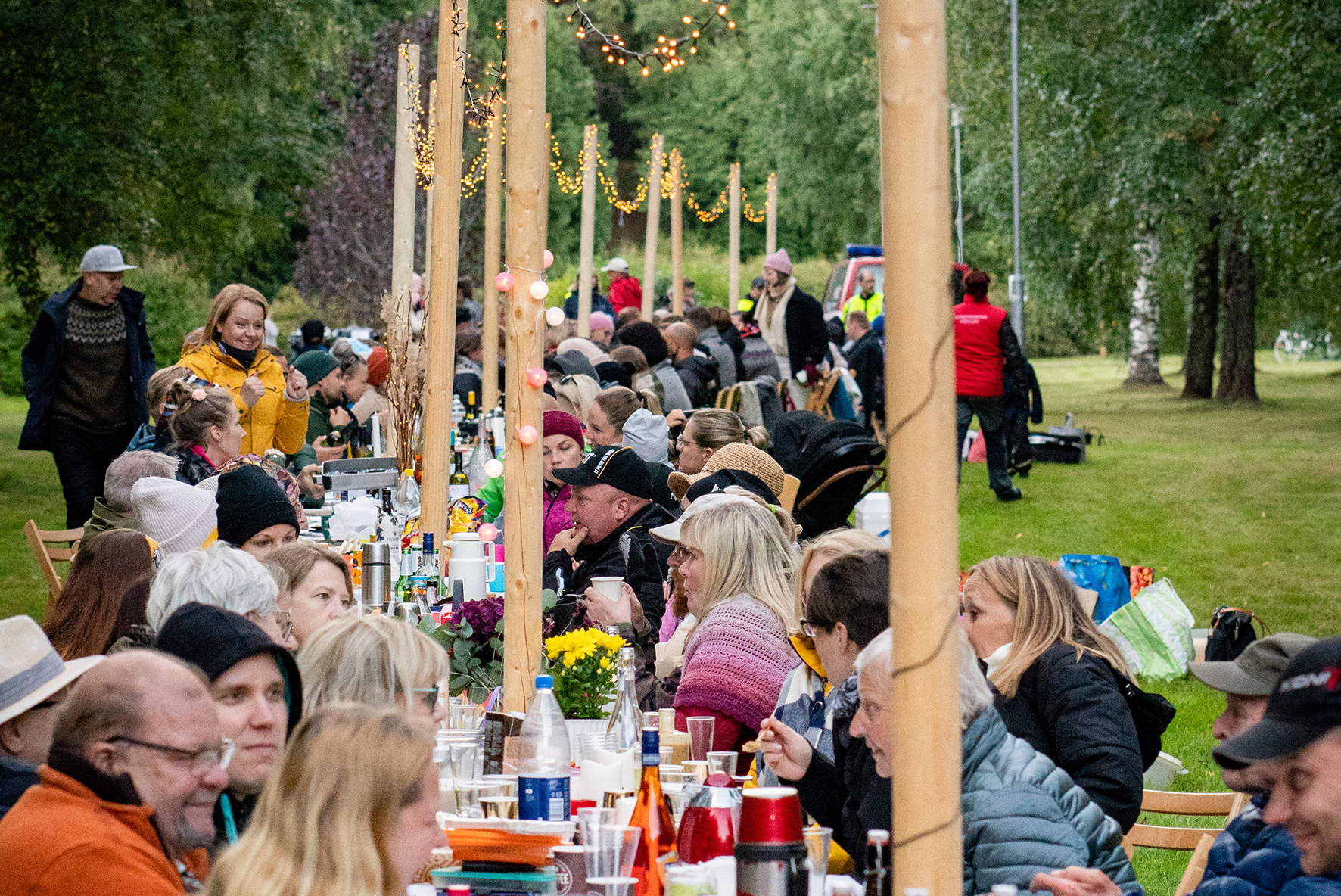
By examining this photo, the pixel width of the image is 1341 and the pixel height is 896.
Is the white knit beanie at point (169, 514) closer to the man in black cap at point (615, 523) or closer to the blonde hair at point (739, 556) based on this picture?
the man in black cap at point (615, 523)

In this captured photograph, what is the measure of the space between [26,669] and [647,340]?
9014 mm

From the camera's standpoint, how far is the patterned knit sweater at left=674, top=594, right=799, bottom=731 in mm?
4574

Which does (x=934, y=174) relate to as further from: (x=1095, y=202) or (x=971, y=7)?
(x=971, y=7)

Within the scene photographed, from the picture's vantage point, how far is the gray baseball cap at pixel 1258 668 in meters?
3.57

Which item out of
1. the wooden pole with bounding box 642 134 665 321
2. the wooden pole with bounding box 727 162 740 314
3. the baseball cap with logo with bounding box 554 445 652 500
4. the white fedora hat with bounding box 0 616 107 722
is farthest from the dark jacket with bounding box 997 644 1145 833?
the wooden pole with bounding box 727 162 740 314

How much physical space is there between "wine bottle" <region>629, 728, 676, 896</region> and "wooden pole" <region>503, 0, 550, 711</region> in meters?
0.91

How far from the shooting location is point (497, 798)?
130 inches

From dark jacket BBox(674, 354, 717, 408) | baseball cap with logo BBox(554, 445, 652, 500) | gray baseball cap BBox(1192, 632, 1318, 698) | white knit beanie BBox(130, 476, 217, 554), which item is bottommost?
gray baseball cap BBox(1192, 632, 1318, 698)

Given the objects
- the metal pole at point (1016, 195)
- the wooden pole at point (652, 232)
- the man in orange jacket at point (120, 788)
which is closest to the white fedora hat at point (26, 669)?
the man in orange jacket at point (120, 788)

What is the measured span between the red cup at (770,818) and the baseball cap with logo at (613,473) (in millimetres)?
3523

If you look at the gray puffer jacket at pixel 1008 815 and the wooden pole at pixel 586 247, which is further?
the wooden pole at pixel 586 247

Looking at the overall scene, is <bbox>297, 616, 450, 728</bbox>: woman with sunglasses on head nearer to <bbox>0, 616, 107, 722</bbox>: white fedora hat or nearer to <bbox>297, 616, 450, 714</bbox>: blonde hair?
<bbox>297, 616, 450, 714</bbox>: blonde hair

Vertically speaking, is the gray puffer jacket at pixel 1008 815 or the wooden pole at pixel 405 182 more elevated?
the wooden pole at pixel 405 182

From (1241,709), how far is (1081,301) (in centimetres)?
2358
